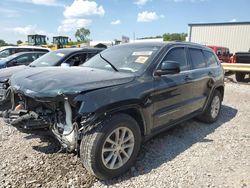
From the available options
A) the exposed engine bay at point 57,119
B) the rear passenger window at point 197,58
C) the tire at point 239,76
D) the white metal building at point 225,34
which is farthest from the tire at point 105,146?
the white metal building at point 225,34

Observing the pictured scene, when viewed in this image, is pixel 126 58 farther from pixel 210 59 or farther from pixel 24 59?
pixel 24 59

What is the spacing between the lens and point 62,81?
10.3 ft

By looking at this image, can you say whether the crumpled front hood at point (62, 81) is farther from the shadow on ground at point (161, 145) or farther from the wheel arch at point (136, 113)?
the shadow on ground at point (161, 145)

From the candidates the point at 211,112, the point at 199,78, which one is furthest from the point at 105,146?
the point at 211,112

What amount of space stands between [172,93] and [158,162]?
109 centimetres

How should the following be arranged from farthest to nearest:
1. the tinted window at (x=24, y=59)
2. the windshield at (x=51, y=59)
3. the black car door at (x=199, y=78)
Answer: the tinted window at (x=24, y=59)
the windshield at (x=51, y=59)
the black car door at (x=199, y=78)

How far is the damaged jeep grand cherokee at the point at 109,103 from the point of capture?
9.86 feet

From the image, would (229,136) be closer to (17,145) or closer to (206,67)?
(206,67)

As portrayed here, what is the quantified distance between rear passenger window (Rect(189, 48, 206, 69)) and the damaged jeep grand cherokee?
0.52 meters

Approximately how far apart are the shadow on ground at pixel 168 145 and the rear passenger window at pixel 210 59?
1306mm

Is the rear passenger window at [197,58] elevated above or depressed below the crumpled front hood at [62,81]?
above

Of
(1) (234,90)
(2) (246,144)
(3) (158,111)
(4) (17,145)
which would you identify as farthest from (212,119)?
(1) (234,90)

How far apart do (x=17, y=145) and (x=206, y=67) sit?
12.7 feet

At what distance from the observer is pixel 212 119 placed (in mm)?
5715
